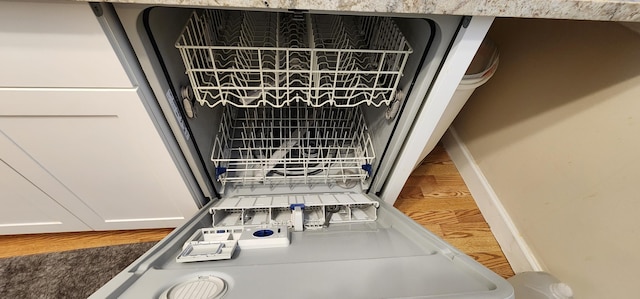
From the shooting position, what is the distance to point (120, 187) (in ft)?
2.82

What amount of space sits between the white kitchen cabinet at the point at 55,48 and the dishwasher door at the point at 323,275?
0.36 m

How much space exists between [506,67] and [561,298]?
2.71ft

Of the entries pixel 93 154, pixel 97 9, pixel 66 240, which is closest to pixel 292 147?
pixel 93 154

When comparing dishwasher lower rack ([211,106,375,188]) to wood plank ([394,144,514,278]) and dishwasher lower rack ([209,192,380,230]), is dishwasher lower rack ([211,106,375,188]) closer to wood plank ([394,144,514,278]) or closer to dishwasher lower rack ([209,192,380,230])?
dishwasher lower rack ([209,192,380,230])

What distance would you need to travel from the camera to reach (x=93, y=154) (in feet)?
2.43

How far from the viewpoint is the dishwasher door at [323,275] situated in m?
0.43

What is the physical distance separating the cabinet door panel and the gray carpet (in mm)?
141

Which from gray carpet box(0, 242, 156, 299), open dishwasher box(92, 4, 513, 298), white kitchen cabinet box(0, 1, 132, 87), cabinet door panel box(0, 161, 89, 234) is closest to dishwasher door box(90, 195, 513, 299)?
open dishwasher box(92, 4, 513, 298)

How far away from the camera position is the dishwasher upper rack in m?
0.77

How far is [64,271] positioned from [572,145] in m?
1.80

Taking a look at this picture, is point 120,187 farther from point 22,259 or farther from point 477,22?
point 477,22

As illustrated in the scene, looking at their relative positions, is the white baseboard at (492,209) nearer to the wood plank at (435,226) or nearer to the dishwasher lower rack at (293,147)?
the wood plank at (435,226)

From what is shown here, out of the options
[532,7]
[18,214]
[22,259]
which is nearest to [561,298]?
[532,7]

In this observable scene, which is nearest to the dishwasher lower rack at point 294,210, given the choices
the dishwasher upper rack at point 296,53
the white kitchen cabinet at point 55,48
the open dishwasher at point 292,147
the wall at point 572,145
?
the open dishwasher at point 292,147
